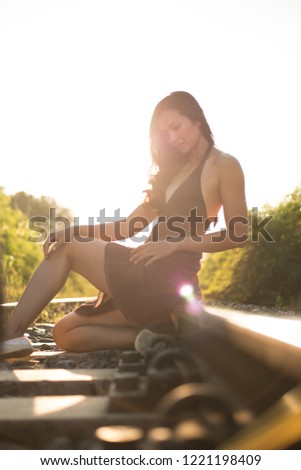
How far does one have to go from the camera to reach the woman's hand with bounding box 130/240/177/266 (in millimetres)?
2750

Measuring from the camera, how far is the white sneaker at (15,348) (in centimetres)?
267

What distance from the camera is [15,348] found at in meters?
2.71

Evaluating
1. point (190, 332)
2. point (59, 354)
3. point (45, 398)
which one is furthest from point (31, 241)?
point (45, 398)

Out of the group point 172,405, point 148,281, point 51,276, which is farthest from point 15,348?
point 172,405

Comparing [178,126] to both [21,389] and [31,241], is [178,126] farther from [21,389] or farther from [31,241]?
[31,241]

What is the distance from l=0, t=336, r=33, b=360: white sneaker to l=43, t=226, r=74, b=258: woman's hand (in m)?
0.38

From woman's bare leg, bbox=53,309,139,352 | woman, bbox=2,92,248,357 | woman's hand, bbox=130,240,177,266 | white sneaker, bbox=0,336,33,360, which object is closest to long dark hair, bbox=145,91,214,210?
woman, bbox=2,92,248,357

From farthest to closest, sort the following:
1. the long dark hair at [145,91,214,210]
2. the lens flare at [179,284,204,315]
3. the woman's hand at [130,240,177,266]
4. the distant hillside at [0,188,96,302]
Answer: the distant hillside at [0,188,96,302]
the long dark hair at [145,91,214,210]
the woman's hand at [130,240,177,266]
the lens flare at [179,284,204,315]

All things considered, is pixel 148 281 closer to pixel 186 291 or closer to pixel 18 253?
pixel 186 291

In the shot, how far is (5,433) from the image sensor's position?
55.9 inches

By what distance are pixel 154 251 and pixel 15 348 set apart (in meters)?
0.73

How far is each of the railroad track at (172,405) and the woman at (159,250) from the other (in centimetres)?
66

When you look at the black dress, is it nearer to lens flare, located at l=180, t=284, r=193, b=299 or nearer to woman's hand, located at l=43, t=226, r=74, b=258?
lens flare, located at l=180, t=284, r=193, b=299
